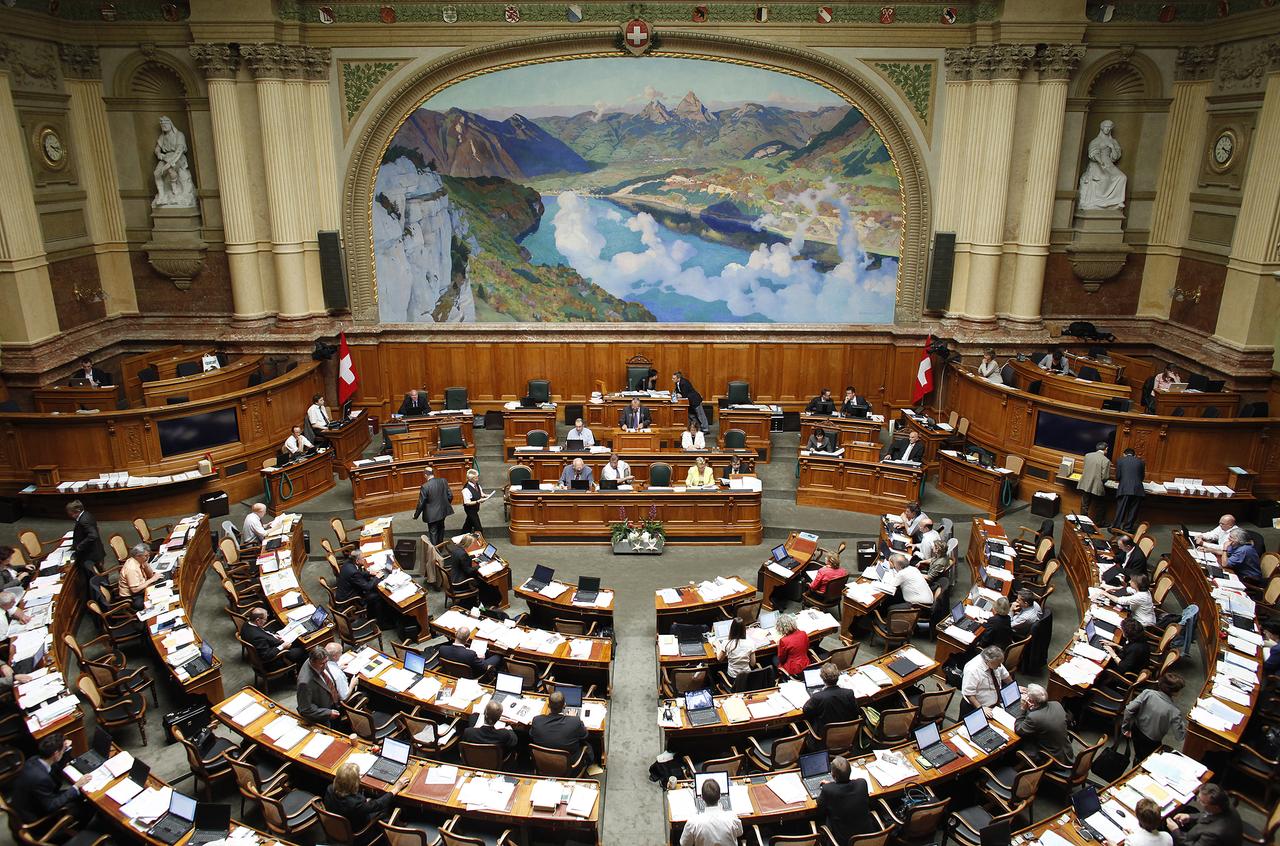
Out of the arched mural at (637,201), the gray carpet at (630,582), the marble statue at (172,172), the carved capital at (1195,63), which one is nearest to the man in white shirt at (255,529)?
the gray carpet at (630,582)

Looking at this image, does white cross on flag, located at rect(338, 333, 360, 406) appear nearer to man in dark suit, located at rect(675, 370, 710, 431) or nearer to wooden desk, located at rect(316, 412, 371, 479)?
wooden desk, located at rect(316, 412, 371, 479)

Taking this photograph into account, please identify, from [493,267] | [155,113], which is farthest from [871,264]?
[155,113]

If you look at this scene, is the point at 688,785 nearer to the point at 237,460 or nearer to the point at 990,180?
the point at 237,460

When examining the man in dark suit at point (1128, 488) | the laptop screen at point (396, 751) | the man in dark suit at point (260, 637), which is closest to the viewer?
the laptop screen at point (396, 751)

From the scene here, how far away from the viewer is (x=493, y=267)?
65.8 feet

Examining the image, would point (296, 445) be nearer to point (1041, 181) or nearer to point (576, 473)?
point (576, 473)

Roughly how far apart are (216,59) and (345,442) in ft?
26.5

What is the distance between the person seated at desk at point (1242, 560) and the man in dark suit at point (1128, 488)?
6.76 feet

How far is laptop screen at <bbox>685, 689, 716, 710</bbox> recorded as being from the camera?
9.57 metres

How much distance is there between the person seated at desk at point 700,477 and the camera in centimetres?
1523

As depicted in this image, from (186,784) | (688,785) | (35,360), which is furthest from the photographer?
(35,360)

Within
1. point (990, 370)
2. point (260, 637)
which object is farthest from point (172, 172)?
point (990, 370)

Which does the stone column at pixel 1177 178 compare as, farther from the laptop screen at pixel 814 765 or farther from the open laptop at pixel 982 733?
the laptop screen at pixel 814 765

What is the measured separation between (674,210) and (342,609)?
11.8m
